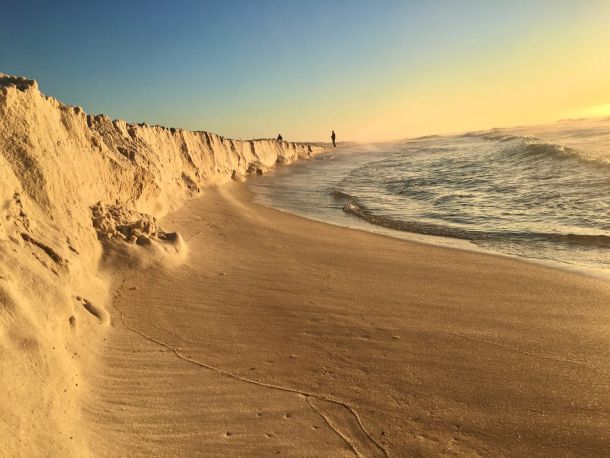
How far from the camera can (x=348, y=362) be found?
3129 millimetres

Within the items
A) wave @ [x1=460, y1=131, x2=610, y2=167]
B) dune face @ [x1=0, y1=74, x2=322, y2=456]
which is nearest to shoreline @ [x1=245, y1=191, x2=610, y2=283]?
dune face @ [x1=0, y1=74, x2=322, y2=456]

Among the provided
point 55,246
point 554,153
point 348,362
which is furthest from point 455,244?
point 554,153

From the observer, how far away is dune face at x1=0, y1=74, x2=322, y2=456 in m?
2.12

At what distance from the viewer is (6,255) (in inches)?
106

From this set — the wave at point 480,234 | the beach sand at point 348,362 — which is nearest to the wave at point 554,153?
the wave at point 480,234

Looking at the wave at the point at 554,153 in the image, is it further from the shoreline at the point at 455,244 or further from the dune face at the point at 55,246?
the dune face at the point at 55,246

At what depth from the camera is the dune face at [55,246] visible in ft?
6.96

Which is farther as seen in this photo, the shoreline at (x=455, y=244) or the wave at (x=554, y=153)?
the wave at (x=554, y=153)

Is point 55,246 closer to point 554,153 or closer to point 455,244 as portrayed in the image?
point 455,244

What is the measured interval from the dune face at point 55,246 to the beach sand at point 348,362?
198 millimetres

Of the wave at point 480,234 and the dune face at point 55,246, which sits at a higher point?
the dune face at point 55,246

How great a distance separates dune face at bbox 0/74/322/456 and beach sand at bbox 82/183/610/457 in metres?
0.20

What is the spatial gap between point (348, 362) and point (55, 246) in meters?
2.46

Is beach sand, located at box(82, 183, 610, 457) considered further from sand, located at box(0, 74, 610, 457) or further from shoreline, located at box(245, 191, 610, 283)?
shoreline, located at box(245, 191, 610, 283)
